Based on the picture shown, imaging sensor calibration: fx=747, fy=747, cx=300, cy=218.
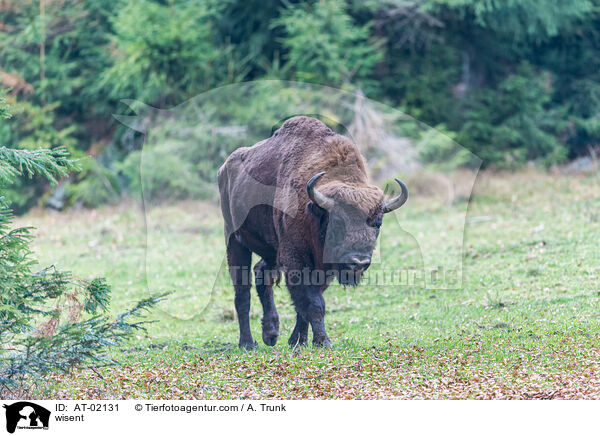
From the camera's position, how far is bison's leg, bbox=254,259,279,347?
10445 millimetres

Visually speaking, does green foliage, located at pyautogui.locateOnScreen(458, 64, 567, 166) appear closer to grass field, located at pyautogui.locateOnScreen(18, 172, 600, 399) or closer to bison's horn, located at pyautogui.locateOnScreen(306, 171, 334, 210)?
grass field, located at pyautogui.locateOnScreen(18, 172, 600, 399)

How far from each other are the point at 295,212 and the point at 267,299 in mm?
1588

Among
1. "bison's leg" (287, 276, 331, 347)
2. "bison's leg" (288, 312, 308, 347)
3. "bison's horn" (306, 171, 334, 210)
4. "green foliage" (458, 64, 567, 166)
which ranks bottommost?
"bison's leg" (288, 312, 308, 347)

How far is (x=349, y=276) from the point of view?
30.6ft

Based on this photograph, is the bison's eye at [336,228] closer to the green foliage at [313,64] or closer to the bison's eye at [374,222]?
the bison's eye at [374,222]

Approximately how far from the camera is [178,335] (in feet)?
38.9

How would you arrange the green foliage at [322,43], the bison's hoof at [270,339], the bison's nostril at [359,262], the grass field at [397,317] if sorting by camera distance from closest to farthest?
1. the grass field at [397,317]
2. the bison's nostril at [359,262]
3. the bison's hoof at [270,339]
4. the green foliage at [322,43]

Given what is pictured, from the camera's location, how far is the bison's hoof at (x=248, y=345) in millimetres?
10484

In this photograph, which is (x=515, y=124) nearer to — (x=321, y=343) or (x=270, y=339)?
(x=270, y=339)

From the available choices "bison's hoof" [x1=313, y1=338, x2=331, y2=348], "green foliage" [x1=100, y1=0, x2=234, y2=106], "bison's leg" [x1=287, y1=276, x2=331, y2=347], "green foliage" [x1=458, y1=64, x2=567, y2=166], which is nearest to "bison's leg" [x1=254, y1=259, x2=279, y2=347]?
"bison's leg" [x1=287, y1=276, x2=331, y2=347]

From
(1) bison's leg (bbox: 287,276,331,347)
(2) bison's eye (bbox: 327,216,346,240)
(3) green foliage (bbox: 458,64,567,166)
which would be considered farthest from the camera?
(3) green foliage (bbox: 458,64,567,166)

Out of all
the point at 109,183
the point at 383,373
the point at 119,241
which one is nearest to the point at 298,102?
the point at 119,241
